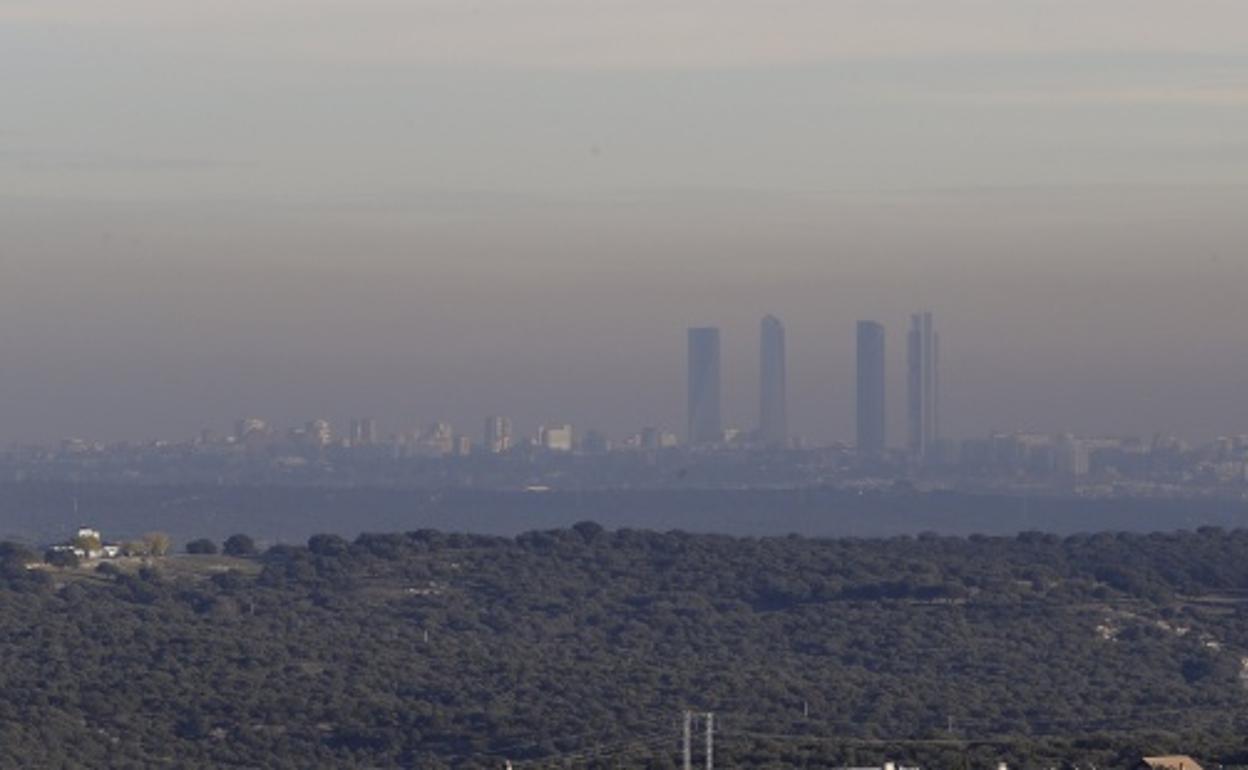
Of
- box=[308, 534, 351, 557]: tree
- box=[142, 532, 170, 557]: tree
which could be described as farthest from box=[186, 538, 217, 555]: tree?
box=[308, 534, 351, 557]: tree

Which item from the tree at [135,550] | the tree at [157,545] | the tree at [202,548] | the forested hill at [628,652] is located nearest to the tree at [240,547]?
the tree at [202,548]

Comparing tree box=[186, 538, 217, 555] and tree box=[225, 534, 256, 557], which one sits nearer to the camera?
tree box=[225, 534, 256, 557]

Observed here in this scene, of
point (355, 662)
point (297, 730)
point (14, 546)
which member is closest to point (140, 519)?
point (14, 546)

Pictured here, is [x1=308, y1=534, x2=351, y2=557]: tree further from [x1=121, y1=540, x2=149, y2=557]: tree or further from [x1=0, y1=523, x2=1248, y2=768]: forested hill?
[x1=121, y1=540, x2=149, y2=557]: tree

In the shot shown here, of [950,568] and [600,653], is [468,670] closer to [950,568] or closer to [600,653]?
[600,653]

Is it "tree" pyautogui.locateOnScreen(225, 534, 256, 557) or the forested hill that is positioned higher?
"tree" pyautogui.locateOnScreen(225, 534, 256, 557)

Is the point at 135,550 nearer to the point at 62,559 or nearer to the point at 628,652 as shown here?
the point at 62,559

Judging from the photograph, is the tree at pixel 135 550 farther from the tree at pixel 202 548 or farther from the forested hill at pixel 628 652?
the tree at pixel 202 548

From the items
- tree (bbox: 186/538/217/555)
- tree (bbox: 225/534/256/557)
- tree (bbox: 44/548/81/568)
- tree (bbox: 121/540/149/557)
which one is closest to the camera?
tree (bbox: 44/548/81/568)

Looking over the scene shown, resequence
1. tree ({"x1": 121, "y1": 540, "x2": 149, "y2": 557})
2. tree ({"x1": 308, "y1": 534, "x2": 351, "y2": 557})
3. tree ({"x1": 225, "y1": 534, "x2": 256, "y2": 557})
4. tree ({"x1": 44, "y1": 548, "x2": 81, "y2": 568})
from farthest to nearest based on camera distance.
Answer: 1. tree ({"x1": 225, "y1": 534, "x2": 256, "y2": 557})
2. tree ({"x1": 121, "y1": 540, "x2": 149, "y2": 557})
3. tree ({"x1": 308, "y1": 534, "x2": 351, "y2": 557})
4. tree ({"x1": 44, "y1": 548, "x2": 81, "y2": 568})
